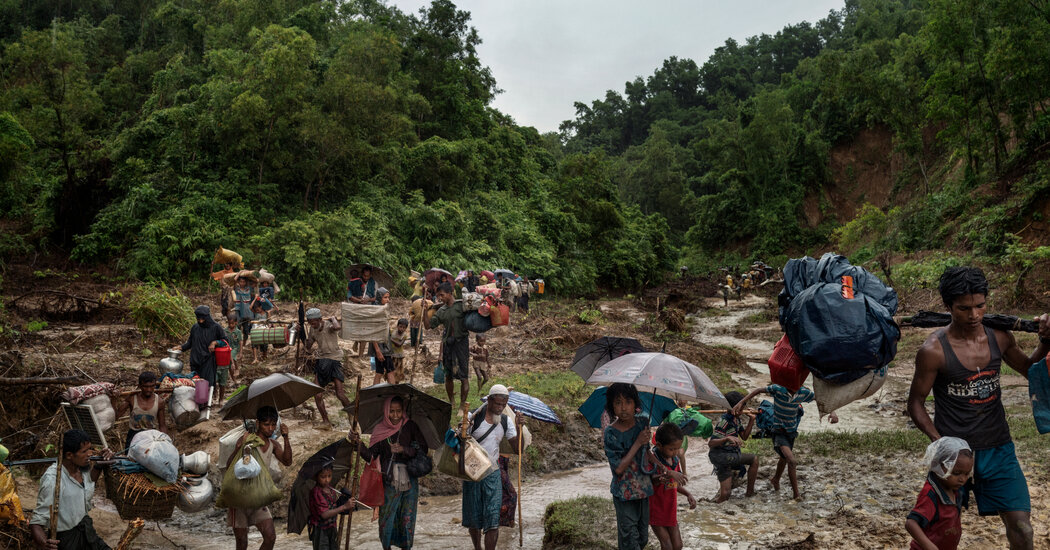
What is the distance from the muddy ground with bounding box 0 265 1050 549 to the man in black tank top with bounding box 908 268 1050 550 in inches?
60.6

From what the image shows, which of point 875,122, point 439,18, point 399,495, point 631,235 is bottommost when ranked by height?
point 399,495

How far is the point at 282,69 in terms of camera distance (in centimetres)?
2317

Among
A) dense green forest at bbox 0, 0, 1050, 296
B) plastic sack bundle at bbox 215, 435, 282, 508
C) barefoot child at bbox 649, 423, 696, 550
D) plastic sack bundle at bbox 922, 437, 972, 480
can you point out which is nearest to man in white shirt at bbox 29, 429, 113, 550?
plastic sack bundle at bbox 215, 435, 282, 508

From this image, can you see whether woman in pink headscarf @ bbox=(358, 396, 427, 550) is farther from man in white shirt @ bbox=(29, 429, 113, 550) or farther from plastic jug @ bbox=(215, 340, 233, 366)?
plastic jug @ bbox=(215, 340, 233, 366)

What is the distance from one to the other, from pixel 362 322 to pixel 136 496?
5.55 meters

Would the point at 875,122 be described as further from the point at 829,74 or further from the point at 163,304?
the point at 163,304

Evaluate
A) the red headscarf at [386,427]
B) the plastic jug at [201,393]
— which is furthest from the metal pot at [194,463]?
the plastic jug at [201,393]

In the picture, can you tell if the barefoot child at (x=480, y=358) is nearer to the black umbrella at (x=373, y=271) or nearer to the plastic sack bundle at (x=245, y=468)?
the black umbrella at (x=373, y=271)

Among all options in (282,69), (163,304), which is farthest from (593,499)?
(282,69)

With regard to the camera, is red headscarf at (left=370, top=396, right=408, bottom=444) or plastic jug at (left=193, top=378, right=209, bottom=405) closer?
red headscarf at (left=370, top=396, right=408, bottom=444)

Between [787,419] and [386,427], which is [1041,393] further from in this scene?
[386,427]

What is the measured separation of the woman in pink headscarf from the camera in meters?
5.25

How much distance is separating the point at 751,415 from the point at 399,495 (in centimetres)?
390

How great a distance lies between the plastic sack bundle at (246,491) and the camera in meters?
4.94
